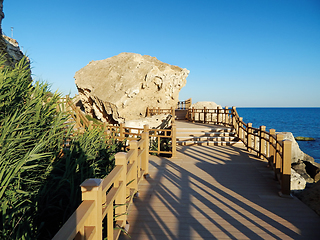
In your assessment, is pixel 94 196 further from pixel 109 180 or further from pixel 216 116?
pixel 216 116

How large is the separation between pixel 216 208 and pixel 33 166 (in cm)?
291

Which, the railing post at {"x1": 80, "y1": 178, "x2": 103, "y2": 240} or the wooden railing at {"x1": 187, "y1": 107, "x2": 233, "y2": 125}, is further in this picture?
the wooden railing at {"x1": 187, "y1": 107, "x2": 233, "y2": 125}

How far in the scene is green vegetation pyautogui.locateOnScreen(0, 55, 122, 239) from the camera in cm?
216

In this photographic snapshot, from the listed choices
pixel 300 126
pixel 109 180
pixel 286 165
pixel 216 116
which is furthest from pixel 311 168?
pixel 300 126

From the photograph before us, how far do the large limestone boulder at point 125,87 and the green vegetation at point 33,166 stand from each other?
15013 mm

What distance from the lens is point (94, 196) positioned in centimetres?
172

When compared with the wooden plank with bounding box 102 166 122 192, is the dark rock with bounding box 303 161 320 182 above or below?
below

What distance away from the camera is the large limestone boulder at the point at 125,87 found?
19141 mm

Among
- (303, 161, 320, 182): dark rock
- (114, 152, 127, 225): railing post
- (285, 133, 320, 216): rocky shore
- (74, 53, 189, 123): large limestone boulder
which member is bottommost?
(303, 161, 320, 182): dark rock

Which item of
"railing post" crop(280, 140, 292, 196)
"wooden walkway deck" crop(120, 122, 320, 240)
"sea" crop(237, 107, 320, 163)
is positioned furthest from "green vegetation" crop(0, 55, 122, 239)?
"sea" crop(237, 107, 320, 163)

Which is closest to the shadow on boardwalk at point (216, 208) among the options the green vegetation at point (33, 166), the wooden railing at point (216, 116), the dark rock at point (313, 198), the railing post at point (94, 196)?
the dark rock at point (313, 198)

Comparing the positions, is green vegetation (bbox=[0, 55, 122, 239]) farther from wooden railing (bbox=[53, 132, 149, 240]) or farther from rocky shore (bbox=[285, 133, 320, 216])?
rocky shore (bbox=[285, 133, 320, 216])

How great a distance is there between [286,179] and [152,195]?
2704 millimetres

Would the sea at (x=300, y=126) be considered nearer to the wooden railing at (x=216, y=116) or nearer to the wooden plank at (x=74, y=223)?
the wooden railing at (x=216, y=116)
